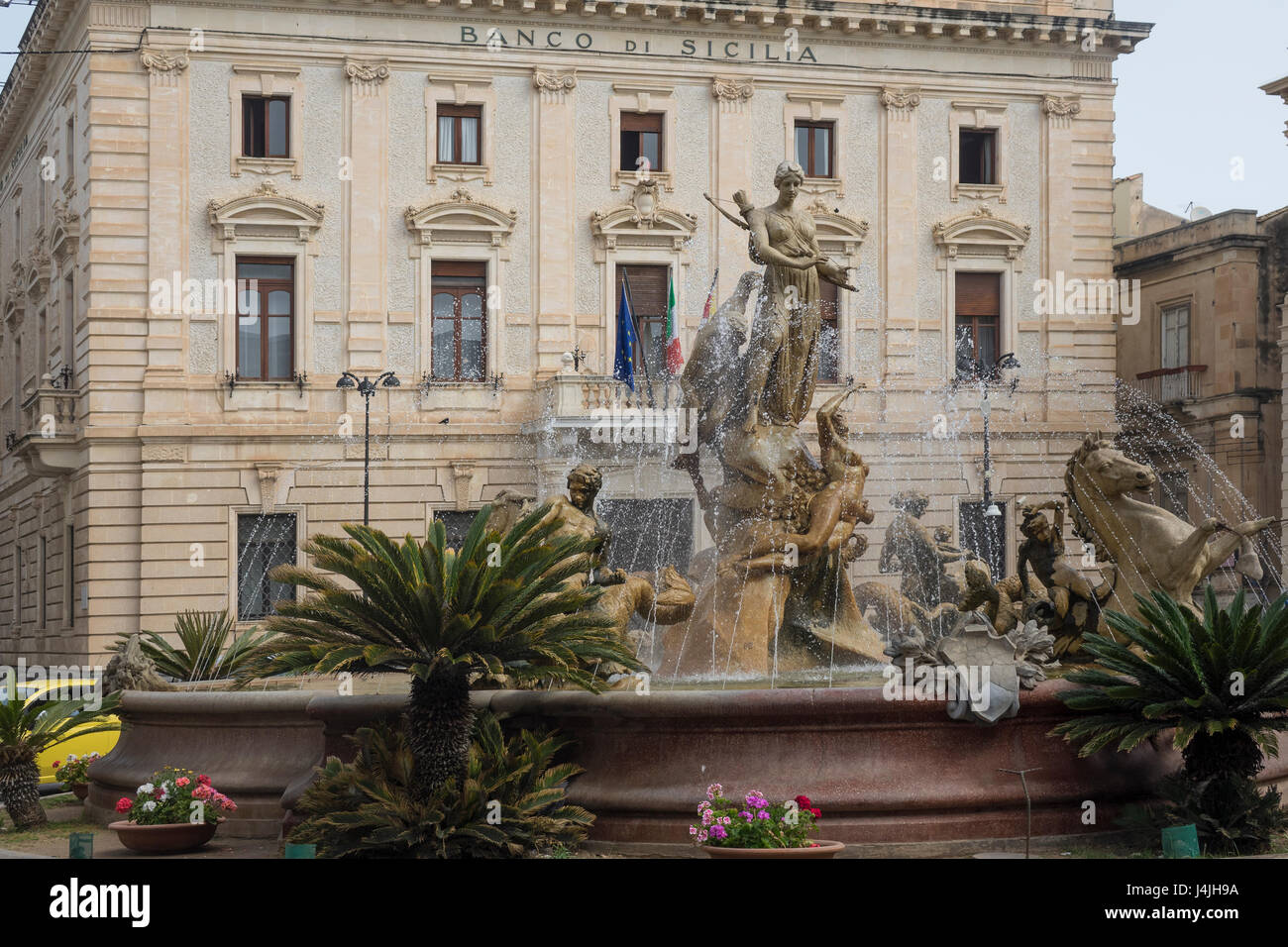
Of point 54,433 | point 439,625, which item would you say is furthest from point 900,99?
point 439,625

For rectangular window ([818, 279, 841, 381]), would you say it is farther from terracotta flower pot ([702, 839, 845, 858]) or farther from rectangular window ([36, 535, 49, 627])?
terracotta flower pot ([702, 839, 845, 858])

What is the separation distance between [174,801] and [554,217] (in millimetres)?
26103

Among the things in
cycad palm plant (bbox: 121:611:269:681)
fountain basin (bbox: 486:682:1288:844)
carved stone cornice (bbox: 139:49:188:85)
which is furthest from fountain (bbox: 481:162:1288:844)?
carved stone cornice (bbox: 139:49:188:85)

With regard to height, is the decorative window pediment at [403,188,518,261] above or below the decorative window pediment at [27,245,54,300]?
above

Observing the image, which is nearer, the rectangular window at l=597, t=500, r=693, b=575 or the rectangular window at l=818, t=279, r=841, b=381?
the rectangular window at l=597, t=500, r=693, b=575

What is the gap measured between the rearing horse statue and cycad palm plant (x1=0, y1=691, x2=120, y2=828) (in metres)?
8.04

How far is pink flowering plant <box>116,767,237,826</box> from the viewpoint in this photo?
12852mm

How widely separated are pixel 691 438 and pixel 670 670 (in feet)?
6.20

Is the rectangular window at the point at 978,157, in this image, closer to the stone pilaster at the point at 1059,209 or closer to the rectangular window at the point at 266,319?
the stone pilaster at the point at 1059,209

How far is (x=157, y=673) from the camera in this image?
1733 cm

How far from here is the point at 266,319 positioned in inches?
1449

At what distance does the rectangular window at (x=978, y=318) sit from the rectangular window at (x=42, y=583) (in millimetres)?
19656
